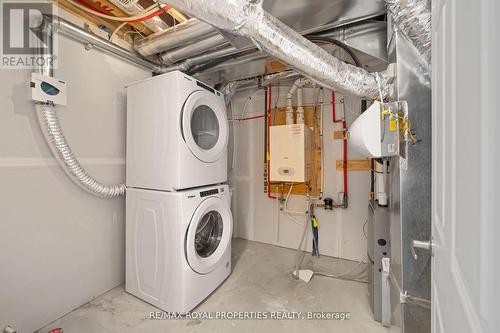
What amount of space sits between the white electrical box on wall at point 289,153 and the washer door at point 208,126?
0.54m

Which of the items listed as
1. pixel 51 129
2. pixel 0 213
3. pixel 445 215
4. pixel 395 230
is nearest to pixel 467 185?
pixel 445 215

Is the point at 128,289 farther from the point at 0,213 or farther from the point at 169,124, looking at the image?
the point at 169,124

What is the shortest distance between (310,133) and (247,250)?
63.2 inches

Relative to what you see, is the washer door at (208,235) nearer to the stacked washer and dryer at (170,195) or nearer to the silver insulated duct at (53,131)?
the stacked washer and dryer at (170,195)

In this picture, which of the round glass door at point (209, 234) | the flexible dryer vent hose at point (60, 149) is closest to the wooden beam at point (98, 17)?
the flexible dryer vent hose at point (60, 149)

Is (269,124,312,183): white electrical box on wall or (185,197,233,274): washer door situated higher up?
(269,124,312,183): white electrical box on wall

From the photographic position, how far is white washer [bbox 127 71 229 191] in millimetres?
1471

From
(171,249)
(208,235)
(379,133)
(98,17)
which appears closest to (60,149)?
(171,249)

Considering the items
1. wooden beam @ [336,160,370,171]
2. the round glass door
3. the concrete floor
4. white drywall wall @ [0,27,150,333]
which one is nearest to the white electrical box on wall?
wooden beam @ [336,160,370,171]

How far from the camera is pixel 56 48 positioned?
56.6 inches

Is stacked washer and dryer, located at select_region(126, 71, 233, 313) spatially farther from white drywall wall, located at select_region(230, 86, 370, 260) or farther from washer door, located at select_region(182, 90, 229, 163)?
white drywall wall, located at select_region(230, 86, 370, 260)

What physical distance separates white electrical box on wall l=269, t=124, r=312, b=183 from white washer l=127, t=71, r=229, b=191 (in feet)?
1.98

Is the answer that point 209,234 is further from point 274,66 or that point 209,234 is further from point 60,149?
point 274,66

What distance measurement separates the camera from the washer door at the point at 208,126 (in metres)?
1.67
